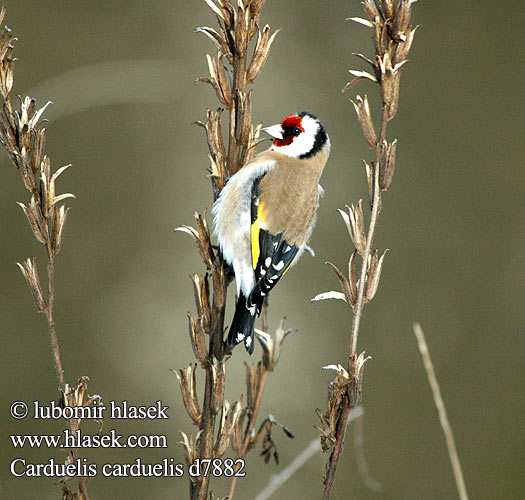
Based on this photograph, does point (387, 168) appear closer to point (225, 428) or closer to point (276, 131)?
point (225, 428)

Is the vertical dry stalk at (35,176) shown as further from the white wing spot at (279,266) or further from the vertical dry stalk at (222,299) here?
the white wing spot at (279,266)

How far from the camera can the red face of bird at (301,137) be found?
6.93 ft

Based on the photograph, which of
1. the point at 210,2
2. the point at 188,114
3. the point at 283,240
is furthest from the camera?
the point at 188,114

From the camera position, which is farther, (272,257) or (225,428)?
(272,257)

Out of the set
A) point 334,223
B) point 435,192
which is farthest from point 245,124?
point 435,192

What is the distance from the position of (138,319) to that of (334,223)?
3.96 ft

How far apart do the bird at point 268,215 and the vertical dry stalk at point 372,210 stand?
789 millimetres

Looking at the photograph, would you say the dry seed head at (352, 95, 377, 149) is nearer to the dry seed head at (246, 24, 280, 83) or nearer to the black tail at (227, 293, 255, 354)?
the dry seed head at (246, 24, 280, 83)

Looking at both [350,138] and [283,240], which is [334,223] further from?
[283,240]

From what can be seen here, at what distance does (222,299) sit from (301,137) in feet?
3.51

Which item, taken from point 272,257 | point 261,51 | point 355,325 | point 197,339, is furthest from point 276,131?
point 355,325

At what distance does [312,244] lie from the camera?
366 centimetres

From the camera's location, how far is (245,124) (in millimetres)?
1242

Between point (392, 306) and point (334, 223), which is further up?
point (334, 223)
